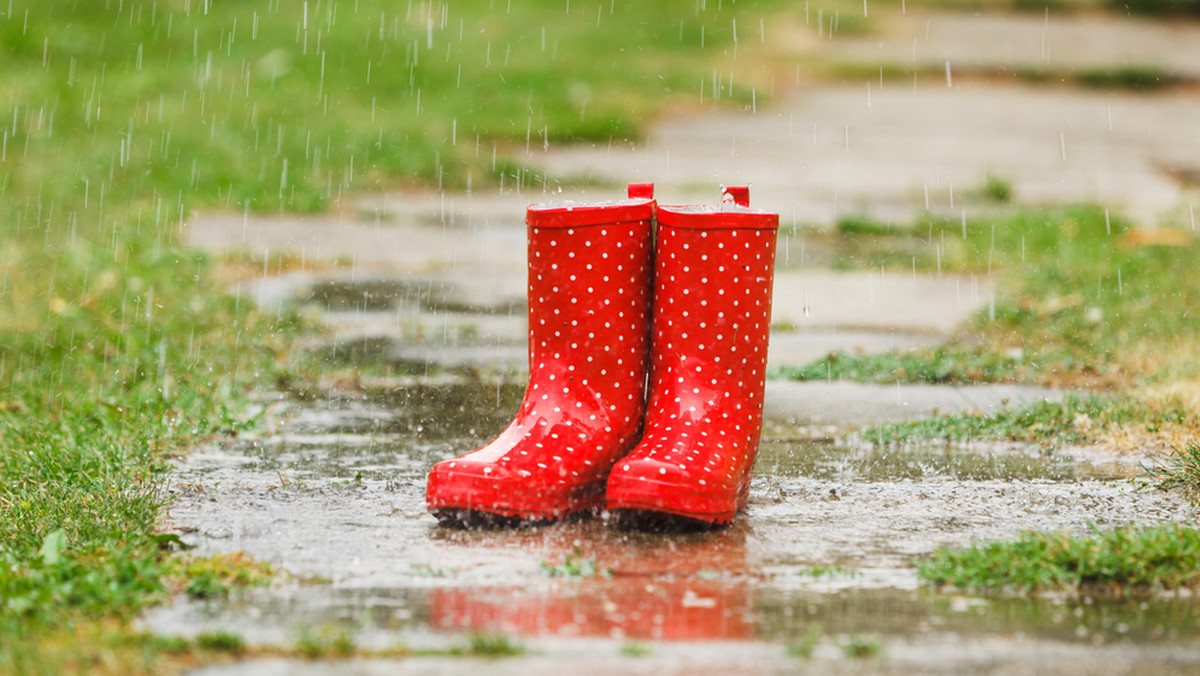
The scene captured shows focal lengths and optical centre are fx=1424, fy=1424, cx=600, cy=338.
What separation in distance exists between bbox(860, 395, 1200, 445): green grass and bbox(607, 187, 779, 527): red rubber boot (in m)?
0.71

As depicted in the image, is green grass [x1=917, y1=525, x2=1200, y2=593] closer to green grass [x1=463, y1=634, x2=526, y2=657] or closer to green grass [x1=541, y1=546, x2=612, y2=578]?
green grass [x1=541, y1=546, x2=612, y2=578]

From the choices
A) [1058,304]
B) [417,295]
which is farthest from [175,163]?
[1058,304]

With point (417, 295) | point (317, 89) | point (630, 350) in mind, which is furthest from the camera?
point (317, 89)

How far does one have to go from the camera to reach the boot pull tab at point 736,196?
2.80m

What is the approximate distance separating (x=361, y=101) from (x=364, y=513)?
681 centimetres

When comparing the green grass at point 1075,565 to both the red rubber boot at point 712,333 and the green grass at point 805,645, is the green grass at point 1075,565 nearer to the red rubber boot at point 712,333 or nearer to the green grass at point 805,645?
the green grass at point 805,645

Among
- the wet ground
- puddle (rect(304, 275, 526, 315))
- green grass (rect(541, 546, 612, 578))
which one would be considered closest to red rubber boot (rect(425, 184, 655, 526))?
the wet ground

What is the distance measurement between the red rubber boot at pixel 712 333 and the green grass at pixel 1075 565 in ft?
1.60

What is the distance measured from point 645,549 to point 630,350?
0.48 meters

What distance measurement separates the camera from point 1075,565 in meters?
2.31

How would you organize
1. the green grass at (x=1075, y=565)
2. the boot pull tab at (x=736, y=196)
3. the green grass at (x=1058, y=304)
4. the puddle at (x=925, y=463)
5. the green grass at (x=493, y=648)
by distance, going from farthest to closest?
the green grass at (x=1058, y=304) < the puddle at (x=925, y=463) < the boot pull tab at (x=736, y=196) < the green grass at (x=1075, y=565) < the green grass at (x=493, y=648)

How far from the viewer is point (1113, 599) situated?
2.20 metres

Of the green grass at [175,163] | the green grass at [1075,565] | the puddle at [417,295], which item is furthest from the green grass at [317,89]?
the green grass at [1075,565]

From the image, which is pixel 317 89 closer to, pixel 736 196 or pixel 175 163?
pixel 175 163
